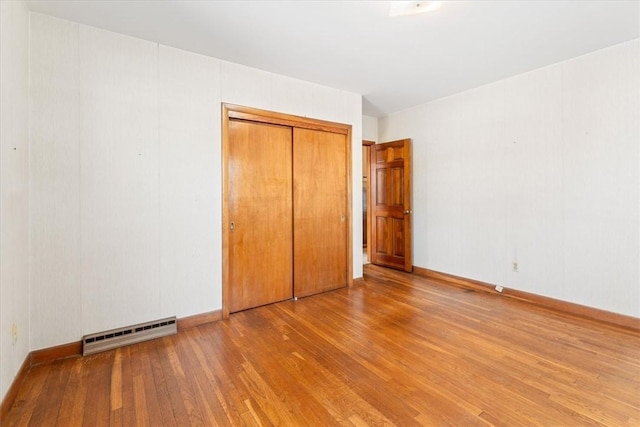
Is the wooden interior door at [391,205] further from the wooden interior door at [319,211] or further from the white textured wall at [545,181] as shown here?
the wooden interior door at [319,211]

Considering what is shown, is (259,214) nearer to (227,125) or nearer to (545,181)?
(227,125)

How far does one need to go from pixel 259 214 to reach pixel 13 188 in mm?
1952

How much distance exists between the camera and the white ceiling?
2.22m

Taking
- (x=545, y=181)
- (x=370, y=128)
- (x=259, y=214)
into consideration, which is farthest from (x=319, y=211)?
(x=545, y=181)

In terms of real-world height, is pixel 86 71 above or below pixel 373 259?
above

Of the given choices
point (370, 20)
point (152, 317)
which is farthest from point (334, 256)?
point (370, 20)

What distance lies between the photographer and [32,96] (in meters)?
2.22

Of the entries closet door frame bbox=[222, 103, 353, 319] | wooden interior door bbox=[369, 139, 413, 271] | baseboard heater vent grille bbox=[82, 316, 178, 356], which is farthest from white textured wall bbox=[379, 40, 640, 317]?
baseboard heater vent grille bbox=[82, 316, 178, 356]

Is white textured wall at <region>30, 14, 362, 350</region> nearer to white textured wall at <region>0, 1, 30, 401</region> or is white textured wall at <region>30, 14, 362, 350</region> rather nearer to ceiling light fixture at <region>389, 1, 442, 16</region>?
white textured wall at <region>0, 1, 30, 401</region>

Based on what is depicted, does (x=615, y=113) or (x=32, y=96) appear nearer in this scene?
(x=32, y=96)

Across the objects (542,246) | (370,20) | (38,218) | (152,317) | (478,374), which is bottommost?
(478,374)

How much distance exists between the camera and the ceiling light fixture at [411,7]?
212 cm

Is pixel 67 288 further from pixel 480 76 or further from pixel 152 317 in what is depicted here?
pixel 480 76

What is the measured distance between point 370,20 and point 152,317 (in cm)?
317
